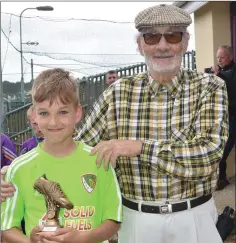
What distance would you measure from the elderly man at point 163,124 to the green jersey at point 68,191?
24 cm

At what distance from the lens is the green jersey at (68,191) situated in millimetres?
1701

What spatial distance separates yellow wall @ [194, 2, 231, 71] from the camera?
21.8 feet

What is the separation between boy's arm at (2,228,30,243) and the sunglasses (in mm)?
938

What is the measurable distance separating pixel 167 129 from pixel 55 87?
21.0 inches

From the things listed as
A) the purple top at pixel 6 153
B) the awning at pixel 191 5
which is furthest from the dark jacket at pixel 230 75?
the purple top at pixel 6 153

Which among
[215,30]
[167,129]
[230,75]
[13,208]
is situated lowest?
[13,208]

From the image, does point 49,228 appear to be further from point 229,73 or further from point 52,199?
point 229,73

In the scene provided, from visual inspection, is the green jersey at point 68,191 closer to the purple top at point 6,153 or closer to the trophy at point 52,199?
the trophy at point 52,199

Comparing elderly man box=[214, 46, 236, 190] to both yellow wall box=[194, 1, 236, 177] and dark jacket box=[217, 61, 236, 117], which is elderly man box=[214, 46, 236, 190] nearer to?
dark jacket box=[217, 61, 236, 117]

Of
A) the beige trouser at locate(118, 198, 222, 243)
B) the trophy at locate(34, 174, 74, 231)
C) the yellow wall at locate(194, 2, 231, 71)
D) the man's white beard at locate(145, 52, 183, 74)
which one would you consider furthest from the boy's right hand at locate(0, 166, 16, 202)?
the yellow wall at locate(194, 2, 231, 71)

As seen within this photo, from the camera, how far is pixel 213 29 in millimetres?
6633

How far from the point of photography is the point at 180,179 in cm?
191

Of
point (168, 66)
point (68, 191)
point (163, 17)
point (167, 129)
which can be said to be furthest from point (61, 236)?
point (163, 17)

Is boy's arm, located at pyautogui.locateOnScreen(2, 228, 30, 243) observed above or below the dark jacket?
below
